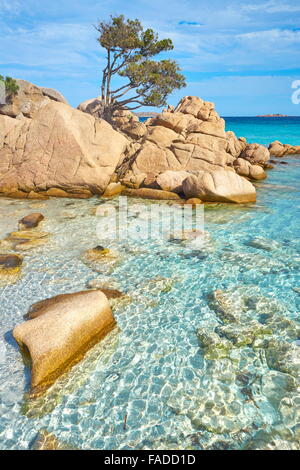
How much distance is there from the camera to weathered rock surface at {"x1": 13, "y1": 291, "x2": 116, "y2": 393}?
17.2ft

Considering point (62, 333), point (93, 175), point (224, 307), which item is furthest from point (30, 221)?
point (224, 307)

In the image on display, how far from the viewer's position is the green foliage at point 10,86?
87.9ft

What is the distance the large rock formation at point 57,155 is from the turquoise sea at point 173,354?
6989mm

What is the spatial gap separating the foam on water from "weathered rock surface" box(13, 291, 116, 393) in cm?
20

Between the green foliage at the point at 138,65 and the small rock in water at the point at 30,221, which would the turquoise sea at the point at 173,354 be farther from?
the green foliage at the point at 138,65

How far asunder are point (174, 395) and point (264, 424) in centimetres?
132

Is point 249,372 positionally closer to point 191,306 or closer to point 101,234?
point 191,306

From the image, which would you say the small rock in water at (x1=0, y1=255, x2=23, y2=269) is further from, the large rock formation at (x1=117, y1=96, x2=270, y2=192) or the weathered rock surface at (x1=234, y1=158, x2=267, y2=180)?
the weathered rock surface at (x1=234, y1=158, x2=267, y2=180)

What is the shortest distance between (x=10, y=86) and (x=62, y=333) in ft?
89.2

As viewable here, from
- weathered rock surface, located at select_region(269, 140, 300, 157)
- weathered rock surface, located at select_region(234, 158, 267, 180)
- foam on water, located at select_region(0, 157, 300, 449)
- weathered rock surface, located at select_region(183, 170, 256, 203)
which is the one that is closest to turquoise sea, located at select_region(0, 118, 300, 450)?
foam on water, located at select_region(0, 157, 300, 449)

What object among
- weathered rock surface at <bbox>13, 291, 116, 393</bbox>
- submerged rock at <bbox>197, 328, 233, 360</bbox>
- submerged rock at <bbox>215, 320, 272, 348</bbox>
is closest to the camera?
weathered rock surface at <bbox>13, 291, 116, 393</bbox>

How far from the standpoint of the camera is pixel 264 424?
4.57m

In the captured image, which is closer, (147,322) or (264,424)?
(264,424)
